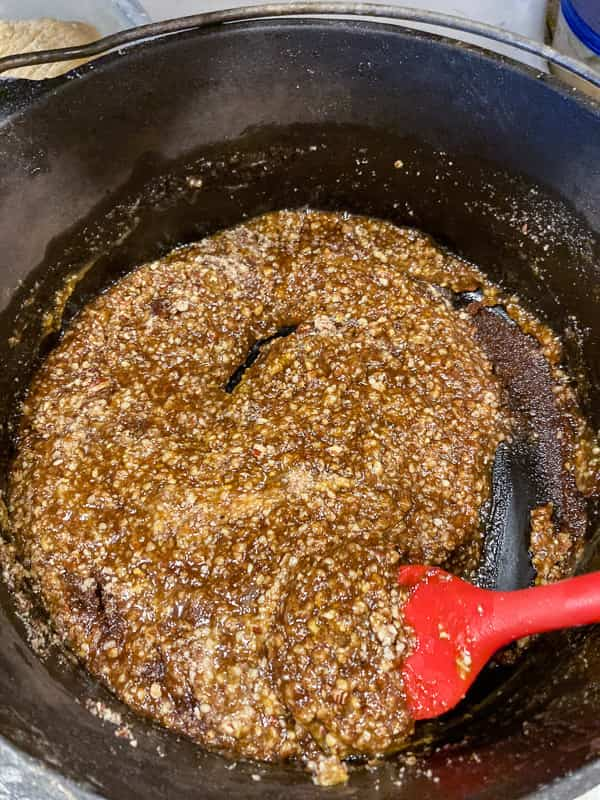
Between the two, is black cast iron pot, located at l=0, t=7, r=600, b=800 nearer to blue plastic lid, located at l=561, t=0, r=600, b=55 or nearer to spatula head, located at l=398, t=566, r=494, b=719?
spatula head, located at l=398, t=566, r=494, b=719

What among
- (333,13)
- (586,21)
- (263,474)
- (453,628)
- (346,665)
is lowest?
(346,665)

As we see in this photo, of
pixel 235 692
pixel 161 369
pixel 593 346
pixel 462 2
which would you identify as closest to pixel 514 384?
pixel 593 346

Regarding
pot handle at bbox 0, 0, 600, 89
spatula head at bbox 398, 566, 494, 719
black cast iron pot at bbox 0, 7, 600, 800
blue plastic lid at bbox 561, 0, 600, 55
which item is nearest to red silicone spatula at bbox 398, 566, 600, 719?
spatula head at bbox 398, 566, 494, 719

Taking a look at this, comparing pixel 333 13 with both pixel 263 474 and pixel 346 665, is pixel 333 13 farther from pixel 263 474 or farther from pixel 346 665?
pixel 346 665

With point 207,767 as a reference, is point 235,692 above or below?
above

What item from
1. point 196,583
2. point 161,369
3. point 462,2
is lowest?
point 196,583

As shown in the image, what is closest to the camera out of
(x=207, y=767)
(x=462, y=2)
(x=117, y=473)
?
(x=207, y=767)

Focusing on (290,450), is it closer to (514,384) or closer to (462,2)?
(514,384)

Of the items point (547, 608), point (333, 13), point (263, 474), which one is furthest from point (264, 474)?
point (333, 13)
